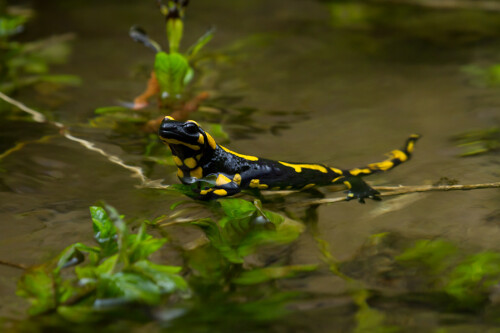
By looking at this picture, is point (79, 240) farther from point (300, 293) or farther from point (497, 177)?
point (497, 177)

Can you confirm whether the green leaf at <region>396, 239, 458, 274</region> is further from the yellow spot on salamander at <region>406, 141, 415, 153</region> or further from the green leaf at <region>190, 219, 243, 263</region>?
the yellow spot on salamander at <region>406, 141, 415, 153</region>

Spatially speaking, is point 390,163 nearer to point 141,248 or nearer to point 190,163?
point 190,163

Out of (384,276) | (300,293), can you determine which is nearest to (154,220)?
(300,293)

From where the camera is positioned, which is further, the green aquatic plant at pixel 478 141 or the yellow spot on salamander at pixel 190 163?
the green aquatic plant at pixel 478 141

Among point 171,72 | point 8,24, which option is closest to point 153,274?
point 171,72

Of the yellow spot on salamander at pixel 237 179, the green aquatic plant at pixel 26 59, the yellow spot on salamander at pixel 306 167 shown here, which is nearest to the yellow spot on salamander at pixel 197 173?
the yellow spot on salamander at pixel 237 179

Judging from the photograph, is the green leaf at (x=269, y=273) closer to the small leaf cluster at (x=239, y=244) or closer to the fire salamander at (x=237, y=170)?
the small leaf cluster at (x=239, y=244)
